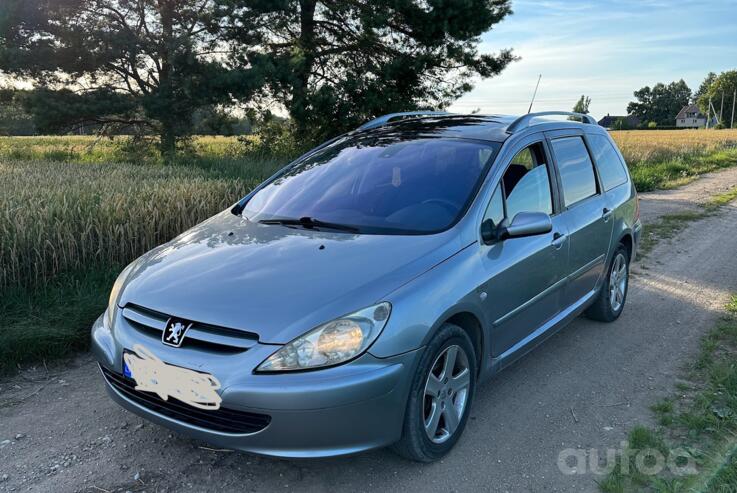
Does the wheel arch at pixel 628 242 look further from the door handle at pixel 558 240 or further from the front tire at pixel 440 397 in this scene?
the front tire at pixel 440 397

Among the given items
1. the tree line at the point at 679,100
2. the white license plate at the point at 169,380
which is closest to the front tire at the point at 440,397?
the white license plate at the point at 169,380

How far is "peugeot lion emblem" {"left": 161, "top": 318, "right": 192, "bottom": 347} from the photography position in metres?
2.54

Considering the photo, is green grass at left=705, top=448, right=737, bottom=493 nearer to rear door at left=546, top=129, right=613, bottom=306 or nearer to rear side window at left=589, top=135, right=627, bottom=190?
rear door at left=546, top=129, right=613, bottom=306

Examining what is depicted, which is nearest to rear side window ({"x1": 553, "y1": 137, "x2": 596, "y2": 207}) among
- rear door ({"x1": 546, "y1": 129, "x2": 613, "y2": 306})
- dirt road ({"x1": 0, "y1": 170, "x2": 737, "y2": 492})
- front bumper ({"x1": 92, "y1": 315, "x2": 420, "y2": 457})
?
rear door ({"x1": 546, "y1": 129, "x2": 613, "y2": 306})

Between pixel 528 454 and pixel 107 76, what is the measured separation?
1495cm

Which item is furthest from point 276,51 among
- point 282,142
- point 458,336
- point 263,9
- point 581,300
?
point 458,336

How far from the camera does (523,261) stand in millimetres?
3416

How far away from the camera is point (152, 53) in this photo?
14.3m

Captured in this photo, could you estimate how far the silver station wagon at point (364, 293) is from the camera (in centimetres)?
243

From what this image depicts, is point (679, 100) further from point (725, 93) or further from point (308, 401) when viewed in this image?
point (308, 401)

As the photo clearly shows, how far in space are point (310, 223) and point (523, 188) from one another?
1.38 m

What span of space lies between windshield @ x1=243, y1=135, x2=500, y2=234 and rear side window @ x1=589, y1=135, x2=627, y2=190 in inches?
63.2

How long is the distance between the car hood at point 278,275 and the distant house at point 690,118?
459ft

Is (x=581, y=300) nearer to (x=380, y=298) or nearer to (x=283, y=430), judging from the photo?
(x=380, y=298)
